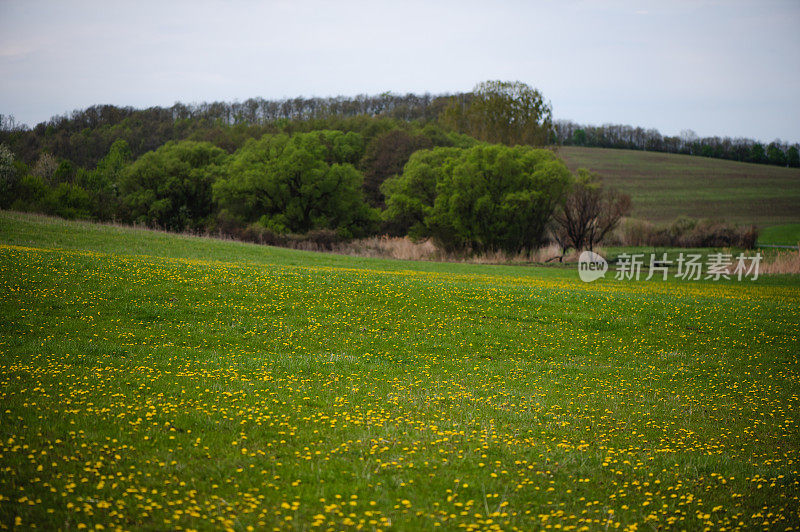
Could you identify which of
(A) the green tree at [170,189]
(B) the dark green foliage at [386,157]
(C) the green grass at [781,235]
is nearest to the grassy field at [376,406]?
(C) the green grass at [781,235]

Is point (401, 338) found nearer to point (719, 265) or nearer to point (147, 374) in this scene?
point (147, 374)

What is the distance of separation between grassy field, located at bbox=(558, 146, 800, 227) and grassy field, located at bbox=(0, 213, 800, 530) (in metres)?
75.4

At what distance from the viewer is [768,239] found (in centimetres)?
7025

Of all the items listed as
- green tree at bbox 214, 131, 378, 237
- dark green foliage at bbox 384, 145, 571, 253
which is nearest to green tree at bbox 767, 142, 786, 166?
dark green foliage at bbox 384, 145, 571, 253

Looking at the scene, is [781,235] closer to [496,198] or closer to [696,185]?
[496,198]

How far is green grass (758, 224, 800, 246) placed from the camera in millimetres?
67375

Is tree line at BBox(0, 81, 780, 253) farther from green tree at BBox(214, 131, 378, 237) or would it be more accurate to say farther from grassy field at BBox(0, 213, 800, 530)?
grassy field at BBox(0, 213, 800, 530)

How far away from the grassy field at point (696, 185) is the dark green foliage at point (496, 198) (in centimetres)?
3585

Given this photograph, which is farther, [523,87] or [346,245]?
[523,87]

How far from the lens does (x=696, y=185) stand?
114 metres

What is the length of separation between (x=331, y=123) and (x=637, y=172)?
237ft

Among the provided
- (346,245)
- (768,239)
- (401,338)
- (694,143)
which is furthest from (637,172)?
(401,338)

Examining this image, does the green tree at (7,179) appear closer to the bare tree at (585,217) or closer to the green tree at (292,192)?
the green tree at (292,192)

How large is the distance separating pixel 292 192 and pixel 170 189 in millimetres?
20052
